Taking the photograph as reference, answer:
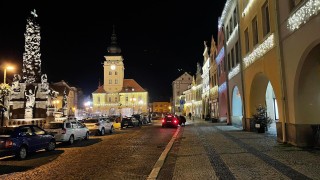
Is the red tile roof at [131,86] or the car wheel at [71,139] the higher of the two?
the red tile roof at [131,86]

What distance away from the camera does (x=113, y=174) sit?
9.43 metres

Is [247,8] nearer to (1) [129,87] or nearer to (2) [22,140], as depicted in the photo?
(2) [22,140]

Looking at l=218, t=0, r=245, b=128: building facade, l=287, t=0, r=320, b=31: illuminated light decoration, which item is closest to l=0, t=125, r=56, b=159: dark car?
l=287, t=0, r=320, b=31: illuminated light decoration

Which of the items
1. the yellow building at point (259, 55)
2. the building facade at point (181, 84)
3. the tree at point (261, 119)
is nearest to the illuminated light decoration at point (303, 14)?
the yellow building at point (259, 55)

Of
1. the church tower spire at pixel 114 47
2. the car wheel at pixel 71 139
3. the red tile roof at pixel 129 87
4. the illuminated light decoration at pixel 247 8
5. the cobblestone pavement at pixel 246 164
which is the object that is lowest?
the cobblestone pavement at pixel 246 164

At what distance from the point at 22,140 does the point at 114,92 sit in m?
93.3

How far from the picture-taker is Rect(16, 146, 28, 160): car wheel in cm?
1323

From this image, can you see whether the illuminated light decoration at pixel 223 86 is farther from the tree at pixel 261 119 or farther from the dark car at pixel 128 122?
the tree at pixel 261 119

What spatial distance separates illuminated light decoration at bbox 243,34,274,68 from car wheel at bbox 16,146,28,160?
13.3 metres

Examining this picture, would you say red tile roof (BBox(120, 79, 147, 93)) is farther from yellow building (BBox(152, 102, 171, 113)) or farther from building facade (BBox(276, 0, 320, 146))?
building facade (BBox(276, 0, 320, 146))

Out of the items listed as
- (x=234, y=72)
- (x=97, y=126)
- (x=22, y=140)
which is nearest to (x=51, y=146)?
(x=22, y=140)

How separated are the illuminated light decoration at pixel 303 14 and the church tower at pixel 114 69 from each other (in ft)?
295

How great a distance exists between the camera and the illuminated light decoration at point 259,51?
Answer: 17034 mm

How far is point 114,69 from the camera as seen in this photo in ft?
333
